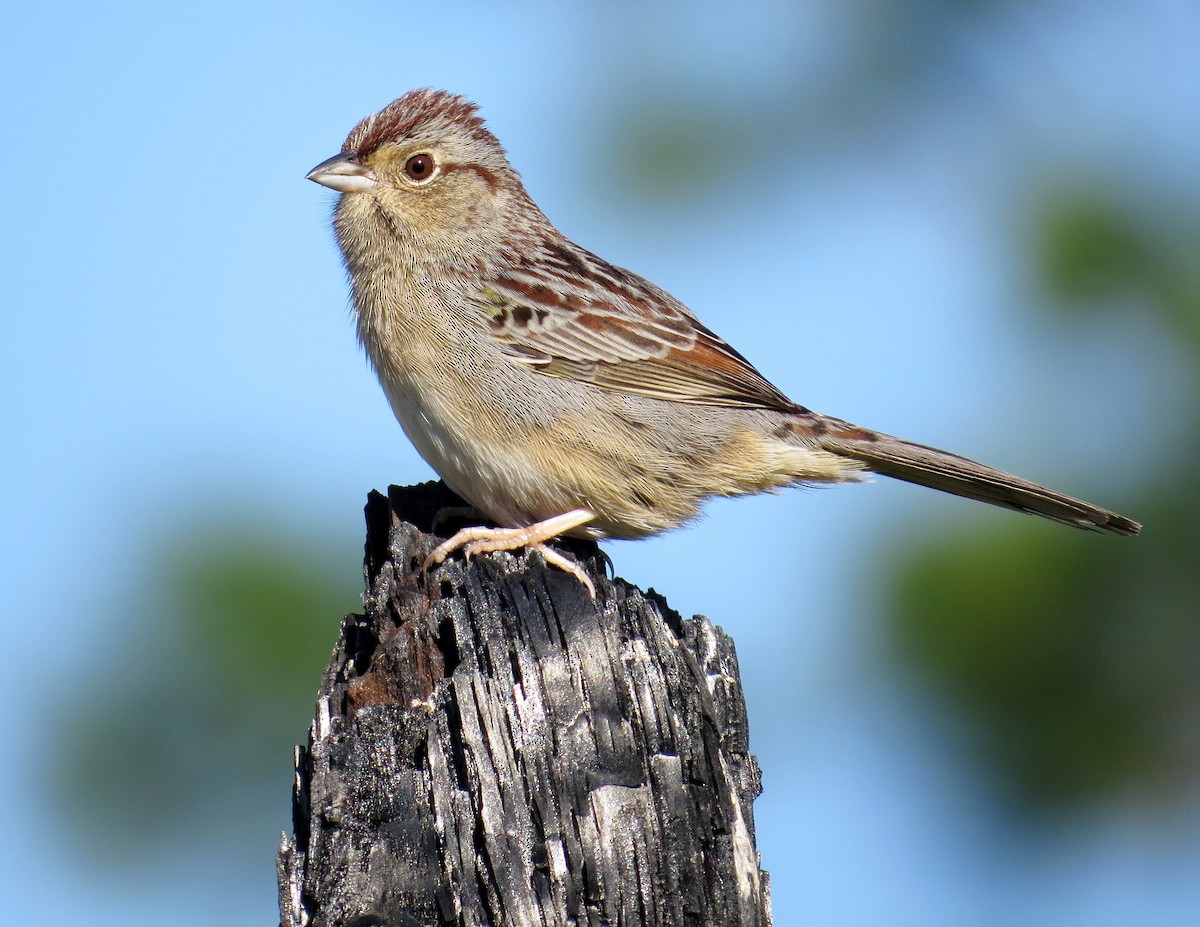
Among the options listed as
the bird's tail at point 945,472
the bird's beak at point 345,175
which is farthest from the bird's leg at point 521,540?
the bird's beak at point 345,175

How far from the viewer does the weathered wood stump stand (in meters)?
3.20

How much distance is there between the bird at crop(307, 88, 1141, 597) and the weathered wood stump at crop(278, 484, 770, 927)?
51.2 inches

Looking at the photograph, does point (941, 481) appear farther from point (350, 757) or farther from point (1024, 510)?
point (350, 757)

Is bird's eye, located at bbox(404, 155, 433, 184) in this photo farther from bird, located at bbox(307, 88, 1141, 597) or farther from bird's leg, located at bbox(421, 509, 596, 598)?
bird's leg, located at bbox(421, 509, 596, 598)

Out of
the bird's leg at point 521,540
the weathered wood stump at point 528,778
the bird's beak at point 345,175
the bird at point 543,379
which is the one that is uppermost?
the bird's beak at point 345,175

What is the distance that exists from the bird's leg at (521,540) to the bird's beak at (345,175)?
70.0 inches

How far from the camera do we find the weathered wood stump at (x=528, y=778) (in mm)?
3199

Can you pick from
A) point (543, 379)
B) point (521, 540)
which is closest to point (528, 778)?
point (521, 540)

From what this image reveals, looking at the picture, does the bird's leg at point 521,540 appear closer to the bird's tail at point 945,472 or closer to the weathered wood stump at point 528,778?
the weathered wood stump at point 528,778

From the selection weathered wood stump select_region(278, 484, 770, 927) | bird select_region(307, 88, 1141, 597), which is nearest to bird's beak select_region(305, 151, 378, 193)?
bird select_region(307, 88, 1141, 597)

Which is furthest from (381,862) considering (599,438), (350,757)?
(599,438)

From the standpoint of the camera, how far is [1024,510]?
5438mm

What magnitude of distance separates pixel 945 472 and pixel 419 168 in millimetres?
2694

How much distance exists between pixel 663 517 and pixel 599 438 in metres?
0.43
